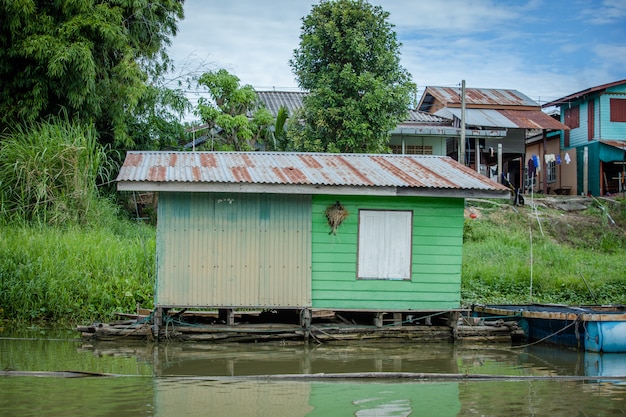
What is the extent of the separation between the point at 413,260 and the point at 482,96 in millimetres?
20161

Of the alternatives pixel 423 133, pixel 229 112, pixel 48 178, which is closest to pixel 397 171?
pixel 48 178

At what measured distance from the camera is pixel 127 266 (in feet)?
46.8

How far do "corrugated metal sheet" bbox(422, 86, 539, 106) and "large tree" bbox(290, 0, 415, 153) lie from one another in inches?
348

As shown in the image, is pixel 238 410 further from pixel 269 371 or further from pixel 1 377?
pixel 1 377

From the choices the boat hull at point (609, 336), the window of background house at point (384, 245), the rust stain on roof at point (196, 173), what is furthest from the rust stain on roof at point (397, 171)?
the boat hull at point (609, 336)

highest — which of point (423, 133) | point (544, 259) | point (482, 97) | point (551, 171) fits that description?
point (482, 97)

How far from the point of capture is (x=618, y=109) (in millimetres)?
29797

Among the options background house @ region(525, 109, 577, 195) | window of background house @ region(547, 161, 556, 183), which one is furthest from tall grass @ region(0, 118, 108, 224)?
window of background house @ region(547, 161, 556, 183)

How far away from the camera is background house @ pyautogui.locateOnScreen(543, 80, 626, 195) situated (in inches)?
1142

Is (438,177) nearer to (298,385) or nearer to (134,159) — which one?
(298,385)

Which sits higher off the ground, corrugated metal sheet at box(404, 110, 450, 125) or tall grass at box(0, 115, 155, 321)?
corrugated metal sheet at box(404, 110, 450, 125)

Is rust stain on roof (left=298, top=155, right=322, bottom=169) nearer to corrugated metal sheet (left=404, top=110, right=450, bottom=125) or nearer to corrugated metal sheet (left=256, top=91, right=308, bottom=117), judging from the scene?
corrugated metal sheet (left=256, top=91, right=308, bottom=117)

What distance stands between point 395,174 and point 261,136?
11769mm

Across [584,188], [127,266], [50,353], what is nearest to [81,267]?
[127,266]
